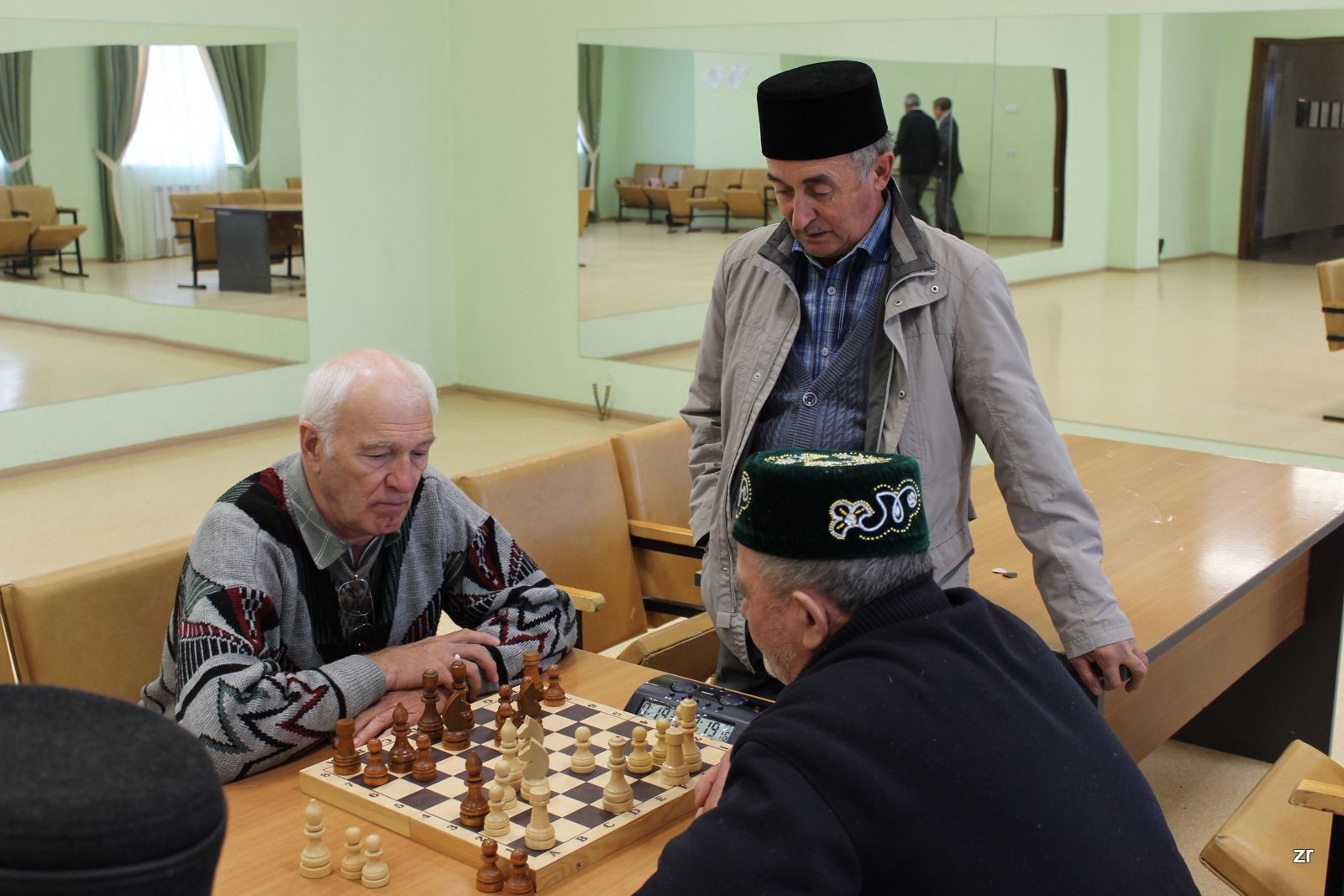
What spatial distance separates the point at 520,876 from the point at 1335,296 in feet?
15.7

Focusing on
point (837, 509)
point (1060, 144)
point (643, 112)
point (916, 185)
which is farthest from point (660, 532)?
point (643, 112)

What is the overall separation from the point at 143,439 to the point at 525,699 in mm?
5429

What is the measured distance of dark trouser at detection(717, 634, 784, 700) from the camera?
2314 mm

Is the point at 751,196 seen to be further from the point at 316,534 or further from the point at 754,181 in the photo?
the point at 316,534

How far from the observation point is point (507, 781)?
5.65 feet

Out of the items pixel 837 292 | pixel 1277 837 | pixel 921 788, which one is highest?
pixel 837 292

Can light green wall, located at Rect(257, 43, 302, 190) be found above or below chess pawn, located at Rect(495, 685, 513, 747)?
above

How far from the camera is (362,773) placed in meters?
1.79

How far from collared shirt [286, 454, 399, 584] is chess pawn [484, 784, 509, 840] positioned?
59 centimetres

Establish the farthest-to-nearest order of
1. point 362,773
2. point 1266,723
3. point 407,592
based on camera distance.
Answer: point 1266,723 < point 407,592 < point 362,773

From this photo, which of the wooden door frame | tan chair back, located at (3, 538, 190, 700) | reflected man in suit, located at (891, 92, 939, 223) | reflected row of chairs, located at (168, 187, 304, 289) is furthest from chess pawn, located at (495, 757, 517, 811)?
reflected row of chairs, located at (168, 187, 304, 289)

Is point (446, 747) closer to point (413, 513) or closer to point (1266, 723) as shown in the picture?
point (413, 513)

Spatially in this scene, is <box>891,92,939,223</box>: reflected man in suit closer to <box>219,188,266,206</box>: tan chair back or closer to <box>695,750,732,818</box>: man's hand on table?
<box>219,188,266,206</box>: tan chair back

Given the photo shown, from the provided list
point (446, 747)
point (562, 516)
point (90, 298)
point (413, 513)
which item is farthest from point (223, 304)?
point (446, 747)
